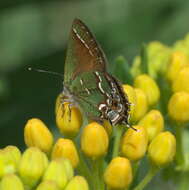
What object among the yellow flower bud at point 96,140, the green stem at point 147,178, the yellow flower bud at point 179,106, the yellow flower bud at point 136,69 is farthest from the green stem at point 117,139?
the yellow flower bud at point 136,69

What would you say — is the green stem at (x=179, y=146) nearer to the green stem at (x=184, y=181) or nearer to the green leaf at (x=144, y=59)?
the green stem at (x=184, y=181)

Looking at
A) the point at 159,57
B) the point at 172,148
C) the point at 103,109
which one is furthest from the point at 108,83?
the point at 159,57

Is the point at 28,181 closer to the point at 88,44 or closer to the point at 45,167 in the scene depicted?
the point at 45,167

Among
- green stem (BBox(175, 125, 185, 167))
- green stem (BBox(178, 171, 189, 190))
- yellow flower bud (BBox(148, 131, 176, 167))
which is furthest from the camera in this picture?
green stem (BBox(178, 171, 189, 190))

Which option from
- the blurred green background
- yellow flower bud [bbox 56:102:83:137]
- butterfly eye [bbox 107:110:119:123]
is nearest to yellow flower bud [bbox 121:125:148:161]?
butterfly eye [bbox 107:110:119:123]

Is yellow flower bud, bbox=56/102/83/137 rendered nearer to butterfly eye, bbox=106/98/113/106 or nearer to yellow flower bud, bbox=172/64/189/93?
butterfly eye, bbox=106/98/113/106

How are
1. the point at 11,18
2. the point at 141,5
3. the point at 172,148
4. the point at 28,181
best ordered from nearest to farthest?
the point at 28,181
the point at 172,148
the point at 11,18
the point at 141,5

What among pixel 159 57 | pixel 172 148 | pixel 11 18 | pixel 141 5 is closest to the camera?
pixel 172 148

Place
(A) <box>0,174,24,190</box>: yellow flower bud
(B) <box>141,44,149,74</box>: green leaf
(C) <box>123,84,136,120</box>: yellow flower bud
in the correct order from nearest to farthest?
(A) <box>0,174,24,190</box>: yellow flower bud → (C) <box>123,84,136,120</box>: yellow flower bud → (B) <box>141,44,149,74</box>: green leaf
